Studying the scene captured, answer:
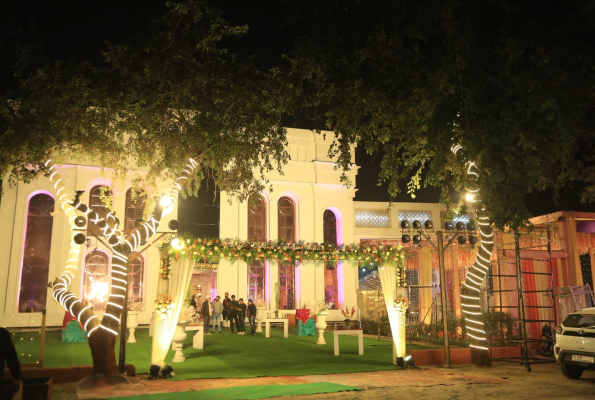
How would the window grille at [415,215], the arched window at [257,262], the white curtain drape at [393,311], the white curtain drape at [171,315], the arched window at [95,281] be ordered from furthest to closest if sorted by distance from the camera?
the window grille at [415,215]
the arched window at [257,262]
the arched window at [95,281]
the white curtain drape at [393,311]
the white curtain drape at [171,315]

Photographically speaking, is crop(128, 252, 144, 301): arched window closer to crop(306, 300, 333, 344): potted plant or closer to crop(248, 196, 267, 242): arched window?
crop(248, 196, 267, 242): arched window

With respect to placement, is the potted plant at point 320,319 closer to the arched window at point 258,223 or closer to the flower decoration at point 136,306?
the flower decoration at point 136,306

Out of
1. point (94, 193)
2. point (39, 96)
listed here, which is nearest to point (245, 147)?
point (39, 96)

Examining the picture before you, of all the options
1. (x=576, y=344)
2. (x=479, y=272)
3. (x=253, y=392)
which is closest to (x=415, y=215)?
(x=479, y=272)

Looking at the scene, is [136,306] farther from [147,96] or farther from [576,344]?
[576,344]

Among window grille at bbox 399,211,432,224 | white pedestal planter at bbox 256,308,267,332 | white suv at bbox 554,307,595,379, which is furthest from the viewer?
window grille at bbox 399,211,432,224

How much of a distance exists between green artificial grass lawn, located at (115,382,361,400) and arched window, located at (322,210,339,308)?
1476 centimetres

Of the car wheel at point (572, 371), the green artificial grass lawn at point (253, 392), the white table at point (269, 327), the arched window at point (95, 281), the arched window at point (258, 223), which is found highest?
the arched window at point (258, 223)

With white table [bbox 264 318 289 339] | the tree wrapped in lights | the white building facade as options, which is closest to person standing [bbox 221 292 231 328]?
the white building facade

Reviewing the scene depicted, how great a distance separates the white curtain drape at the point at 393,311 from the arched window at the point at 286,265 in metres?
10.4

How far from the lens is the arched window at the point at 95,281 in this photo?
21.1 metres

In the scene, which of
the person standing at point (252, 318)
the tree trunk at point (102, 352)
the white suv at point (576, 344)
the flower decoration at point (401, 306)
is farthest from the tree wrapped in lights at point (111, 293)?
the white suv at point (576, 344)

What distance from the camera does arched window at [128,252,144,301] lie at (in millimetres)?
21625

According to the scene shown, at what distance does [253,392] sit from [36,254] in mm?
15637
